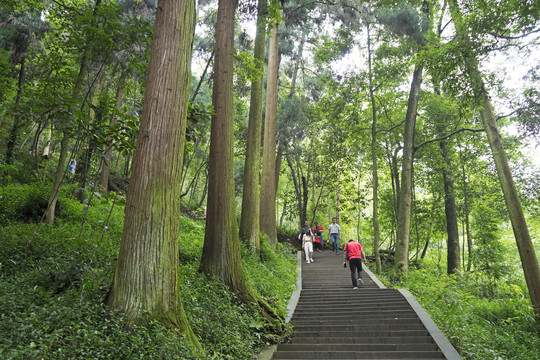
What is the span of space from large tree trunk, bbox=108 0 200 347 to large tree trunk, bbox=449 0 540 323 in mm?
6897

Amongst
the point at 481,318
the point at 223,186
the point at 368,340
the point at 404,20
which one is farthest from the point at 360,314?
the point at 404,20

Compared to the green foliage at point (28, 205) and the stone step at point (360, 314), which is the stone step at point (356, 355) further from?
the green foliage at point (28, 205)

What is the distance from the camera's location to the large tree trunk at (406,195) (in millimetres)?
15219

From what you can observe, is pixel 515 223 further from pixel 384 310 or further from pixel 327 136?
pixel 327 136

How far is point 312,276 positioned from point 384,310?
19.6ft

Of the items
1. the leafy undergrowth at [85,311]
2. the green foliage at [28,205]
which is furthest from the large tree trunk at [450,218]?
the green foliage at [28,205]

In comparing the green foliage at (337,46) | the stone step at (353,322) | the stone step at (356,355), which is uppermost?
the green foliage at (337,46)

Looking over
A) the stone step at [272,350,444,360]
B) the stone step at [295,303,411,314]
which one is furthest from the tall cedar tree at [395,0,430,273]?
the stone step at [272,350,444,360]

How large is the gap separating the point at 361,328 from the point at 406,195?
947cm

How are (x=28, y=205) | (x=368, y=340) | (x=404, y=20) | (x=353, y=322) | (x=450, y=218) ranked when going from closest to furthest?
1. (x=368, y=340)
2. (x=353, y=322)
3. (x=28, y=205)
4. (x=404, y=20)
5. (x=450, y=218)

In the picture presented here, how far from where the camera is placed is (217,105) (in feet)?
24.5

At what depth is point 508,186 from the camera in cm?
1006

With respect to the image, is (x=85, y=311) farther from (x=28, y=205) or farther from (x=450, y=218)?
(x=450, y=218)

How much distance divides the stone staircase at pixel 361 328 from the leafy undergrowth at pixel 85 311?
0.76 metres
